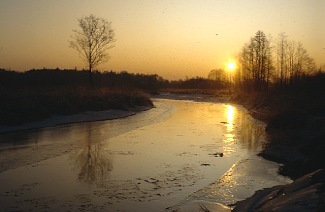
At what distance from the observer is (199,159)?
15117 millimetres

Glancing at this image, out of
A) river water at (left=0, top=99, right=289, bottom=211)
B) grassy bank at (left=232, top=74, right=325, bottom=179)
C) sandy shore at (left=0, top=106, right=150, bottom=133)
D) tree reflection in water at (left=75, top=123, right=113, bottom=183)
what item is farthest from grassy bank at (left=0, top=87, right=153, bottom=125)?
grassy bank at (left=232, top=74, right=325, bottom=179)

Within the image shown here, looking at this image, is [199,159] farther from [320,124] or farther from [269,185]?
[320,124]

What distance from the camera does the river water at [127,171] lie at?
9492 mm

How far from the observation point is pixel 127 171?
12.8m

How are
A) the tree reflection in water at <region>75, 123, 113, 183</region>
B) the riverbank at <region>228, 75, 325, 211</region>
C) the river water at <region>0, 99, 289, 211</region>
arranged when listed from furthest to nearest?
the tree reflection in water at <region>75, 123, 113, 183</region> < the river water at <region>0, 99, 289, 211</region> < the riverbank at <region>228, 75, 325, 211</region>

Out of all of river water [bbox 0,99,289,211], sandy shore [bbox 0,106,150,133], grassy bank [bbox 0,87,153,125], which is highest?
grassy bank [bbox 0,87,153,125]

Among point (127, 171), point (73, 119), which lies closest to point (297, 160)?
point (127, 171)

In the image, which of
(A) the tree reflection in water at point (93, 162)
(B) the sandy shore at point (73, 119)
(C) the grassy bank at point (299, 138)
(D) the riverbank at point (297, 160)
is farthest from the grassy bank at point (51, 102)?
(D) the riverbank at point (297, 160)

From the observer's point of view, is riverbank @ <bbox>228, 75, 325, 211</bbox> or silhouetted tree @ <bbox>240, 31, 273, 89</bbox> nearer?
riverbank @ <bbox>228, 75, 325, 211</bbox>

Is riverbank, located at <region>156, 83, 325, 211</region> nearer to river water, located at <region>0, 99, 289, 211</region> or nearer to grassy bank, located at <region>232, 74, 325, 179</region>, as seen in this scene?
grassy bank, located at <region>232, 74, 325, 179</region>

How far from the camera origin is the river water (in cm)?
949

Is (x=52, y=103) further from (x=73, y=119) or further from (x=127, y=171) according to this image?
(x=127, y=171)

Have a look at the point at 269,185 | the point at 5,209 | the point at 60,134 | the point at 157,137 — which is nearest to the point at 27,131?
the point at 60,134

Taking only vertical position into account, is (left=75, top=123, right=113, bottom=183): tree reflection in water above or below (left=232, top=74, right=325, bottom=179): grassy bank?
below
